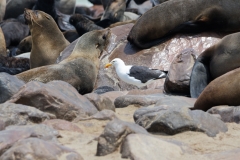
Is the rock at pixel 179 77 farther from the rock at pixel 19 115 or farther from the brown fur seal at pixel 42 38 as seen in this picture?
the brown fur seal at pixel 42 38

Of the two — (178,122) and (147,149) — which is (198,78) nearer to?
(178,122)

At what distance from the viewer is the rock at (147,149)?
3240 millimetres

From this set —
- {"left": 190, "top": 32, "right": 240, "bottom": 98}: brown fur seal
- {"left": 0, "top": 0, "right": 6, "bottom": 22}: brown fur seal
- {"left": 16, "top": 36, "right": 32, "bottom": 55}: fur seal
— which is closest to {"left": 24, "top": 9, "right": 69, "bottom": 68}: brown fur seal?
{"left": 190, "top": 32, "right": 240, "bottom": 98}: brown fur seal

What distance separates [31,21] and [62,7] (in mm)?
Answer: 12900

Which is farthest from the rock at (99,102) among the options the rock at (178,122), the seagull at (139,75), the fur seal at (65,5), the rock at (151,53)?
the fur seal at (65,5)

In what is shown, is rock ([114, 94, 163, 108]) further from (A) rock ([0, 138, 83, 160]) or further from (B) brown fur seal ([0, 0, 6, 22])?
(B) brown fur seal ([0, 0, 6, 22])

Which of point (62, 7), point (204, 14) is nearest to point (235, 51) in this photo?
point (204, 14)

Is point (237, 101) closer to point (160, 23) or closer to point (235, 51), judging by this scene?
point (235, 51)

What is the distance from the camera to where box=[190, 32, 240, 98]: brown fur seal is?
674 cm

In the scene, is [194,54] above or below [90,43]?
above

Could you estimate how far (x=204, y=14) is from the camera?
30.3 feet

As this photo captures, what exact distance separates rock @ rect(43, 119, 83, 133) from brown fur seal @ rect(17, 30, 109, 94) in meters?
3.26

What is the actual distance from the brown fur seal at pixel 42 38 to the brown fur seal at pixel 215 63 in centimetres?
377

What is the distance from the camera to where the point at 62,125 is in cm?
400
